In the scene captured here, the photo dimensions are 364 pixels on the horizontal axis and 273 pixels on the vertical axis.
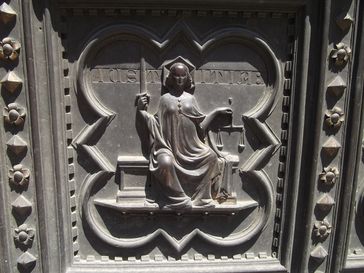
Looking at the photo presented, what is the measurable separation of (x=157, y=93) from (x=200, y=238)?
97cm

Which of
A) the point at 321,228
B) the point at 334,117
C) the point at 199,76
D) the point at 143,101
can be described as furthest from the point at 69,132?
the point at 321,228

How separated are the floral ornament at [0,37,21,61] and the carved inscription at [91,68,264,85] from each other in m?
0.40

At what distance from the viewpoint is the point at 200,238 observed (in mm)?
1997

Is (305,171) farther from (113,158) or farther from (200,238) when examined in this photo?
(113,158)

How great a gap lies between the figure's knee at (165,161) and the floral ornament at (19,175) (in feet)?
2.57

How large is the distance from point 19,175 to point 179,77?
109 cm

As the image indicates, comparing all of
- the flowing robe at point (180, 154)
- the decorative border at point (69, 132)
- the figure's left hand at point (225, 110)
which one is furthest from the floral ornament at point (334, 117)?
the decorative border at point (69, 132)

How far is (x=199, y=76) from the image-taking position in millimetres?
1829

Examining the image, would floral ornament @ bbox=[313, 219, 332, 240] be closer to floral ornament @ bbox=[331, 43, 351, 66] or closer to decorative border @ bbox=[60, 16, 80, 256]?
floral ornament @ bbox=[331, 43, 351, 66]

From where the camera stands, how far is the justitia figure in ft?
5.88

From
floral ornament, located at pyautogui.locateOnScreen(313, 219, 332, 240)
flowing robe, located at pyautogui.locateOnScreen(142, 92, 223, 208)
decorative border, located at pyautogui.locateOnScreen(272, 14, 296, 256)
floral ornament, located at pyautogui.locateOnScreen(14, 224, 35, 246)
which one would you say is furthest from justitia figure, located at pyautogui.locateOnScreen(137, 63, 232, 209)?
floral ornament, located at pyautogui.locateOnScreen(14, 224, 35, 246)

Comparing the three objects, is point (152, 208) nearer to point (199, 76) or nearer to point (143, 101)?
point (143, 101)

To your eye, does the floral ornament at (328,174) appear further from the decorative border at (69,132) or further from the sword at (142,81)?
the decorative border at (69,132)

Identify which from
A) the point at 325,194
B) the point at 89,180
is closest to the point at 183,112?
the point at 89,180
